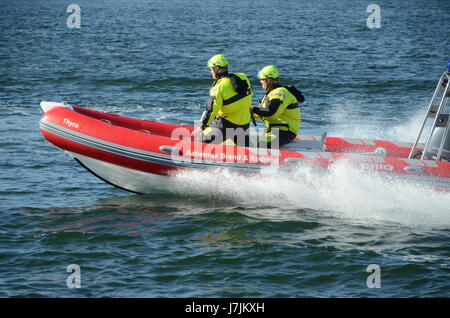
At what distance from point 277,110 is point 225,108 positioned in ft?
2.13

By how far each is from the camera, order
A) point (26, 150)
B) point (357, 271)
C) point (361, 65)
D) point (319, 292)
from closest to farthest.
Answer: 1. point (319, 292)
2. point (357, 271)
3. point (26, 150)
4. point (361, 65)

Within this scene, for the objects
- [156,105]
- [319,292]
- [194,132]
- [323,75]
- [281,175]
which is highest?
[323,75]

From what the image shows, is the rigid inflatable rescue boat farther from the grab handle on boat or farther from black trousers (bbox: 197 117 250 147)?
black trousers (bbox: 197 117 250 147)

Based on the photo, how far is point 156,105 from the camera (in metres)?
14.9

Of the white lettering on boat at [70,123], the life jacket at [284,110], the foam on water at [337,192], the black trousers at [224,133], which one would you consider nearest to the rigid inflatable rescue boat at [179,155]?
the white lettering on boat at [70,123]

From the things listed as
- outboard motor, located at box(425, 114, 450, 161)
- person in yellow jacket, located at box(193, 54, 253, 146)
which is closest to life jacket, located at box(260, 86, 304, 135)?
person in yellow jacket, located at box(193, 54, 253, 146)

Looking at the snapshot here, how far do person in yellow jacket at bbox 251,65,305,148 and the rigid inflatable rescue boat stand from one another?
0.26m

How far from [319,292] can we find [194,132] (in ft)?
10.8

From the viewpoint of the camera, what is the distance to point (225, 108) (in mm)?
8180

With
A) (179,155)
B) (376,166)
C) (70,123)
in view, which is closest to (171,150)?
(179,155)

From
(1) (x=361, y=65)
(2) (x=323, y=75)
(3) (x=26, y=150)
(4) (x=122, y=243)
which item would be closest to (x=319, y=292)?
(4) (x=122, y=243)

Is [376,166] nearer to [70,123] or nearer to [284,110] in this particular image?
[284,110]

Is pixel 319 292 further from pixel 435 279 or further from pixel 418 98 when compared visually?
pixel 418 98

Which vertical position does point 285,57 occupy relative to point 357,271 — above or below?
above
